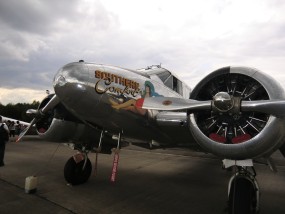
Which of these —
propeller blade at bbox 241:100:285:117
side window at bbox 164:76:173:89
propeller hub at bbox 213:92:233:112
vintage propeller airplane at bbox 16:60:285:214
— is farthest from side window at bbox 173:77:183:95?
propeller blade at bbox 241:100:285:117

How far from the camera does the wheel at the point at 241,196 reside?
14.3 ft

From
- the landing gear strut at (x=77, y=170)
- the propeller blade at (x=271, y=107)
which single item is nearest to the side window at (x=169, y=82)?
the landing gear strut at (x=77, y=170)

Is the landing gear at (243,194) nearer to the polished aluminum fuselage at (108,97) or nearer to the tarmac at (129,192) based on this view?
the tarmac at (129,192)

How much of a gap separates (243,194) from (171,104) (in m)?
1.83

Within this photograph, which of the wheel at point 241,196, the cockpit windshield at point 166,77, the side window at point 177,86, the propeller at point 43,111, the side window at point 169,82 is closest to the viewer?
the wheel at point 241,196

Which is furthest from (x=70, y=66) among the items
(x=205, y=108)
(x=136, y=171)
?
(x=136, y=171)

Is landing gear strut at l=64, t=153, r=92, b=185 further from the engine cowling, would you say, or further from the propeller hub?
the propeller hub

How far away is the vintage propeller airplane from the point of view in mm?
4016

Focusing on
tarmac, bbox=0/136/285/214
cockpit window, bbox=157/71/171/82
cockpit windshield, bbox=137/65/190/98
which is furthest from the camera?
cockpit window, bbox=157/71/171/82

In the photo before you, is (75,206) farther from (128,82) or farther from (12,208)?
(128,82)

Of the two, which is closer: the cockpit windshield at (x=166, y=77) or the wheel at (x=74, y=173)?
the cockpit windshield at (x=166, y=77)

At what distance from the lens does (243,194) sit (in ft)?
14.6

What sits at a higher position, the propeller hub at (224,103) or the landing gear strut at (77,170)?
the propeller hub at (224,103)

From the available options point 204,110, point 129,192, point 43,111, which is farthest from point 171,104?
point 43,111
